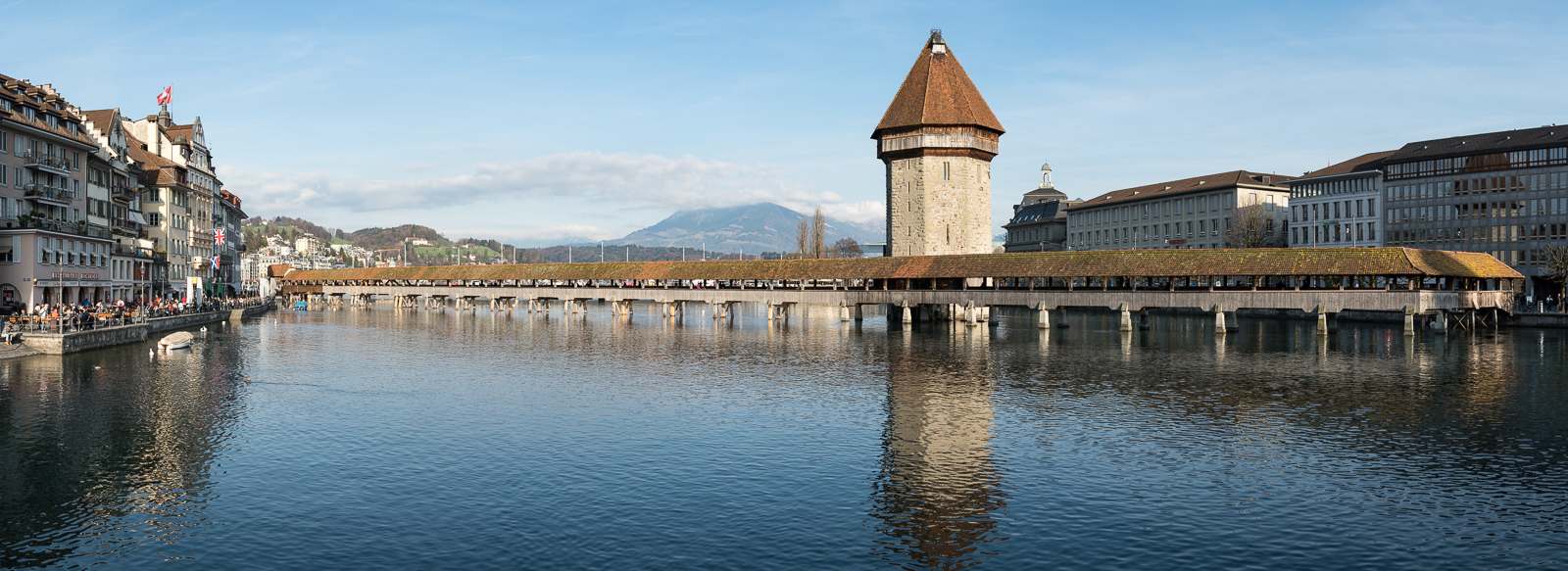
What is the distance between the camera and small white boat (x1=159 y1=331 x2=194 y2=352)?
45469 mm

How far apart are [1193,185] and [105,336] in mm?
105763

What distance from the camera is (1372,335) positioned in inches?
2208

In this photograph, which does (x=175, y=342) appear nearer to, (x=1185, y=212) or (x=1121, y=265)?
(x=1121, y=265)

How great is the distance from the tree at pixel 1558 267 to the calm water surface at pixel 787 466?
4302cm

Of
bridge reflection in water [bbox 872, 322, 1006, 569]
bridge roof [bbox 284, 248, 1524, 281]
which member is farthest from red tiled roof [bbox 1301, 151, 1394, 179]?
bridge reflection in water [bbox 872, 322, 1006, 569]

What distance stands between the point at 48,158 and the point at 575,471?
171 feet

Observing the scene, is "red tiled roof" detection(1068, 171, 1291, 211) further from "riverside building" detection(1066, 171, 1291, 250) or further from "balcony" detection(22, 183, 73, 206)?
"balcony" detection(22, 183, 73, 206)

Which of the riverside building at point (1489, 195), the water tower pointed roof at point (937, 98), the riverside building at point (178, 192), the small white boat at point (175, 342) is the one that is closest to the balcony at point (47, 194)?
the small white boat at point (175, 342)

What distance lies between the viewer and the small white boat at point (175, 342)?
149 feet

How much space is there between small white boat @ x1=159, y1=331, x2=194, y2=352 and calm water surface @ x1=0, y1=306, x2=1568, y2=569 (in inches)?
214

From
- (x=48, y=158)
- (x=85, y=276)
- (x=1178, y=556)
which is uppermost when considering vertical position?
(x=48, y=158)

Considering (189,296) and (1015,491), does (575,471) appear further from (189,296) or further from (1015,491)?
(189,296)

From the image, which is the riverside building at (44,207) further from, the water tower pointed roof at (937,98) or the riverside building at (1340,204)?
the riverside building at (1340,204)

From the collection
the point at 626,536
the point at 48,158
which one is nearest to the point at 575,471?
the point at 626,536
